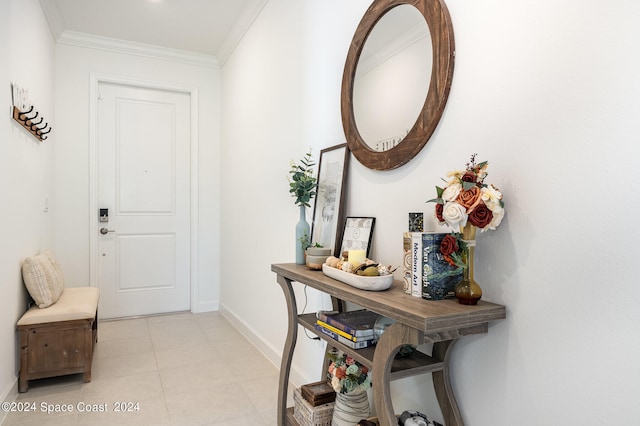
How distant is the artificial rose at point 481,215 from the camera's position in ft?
3.44

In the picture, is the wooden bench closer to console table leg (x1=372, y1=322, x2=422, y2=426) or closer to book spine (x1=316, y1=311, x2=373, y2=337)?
book spine (x1=316, y1=311, x2=373, y2=337)

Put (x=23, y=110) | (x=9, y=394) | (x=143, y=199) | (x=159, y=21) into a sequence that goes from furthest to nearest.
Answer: (x=143, y=199) < (x=159, y=21) < (x=23, y=110) < (x=9, y=394)

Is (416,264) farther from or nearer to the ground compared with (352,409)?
farther from the ground

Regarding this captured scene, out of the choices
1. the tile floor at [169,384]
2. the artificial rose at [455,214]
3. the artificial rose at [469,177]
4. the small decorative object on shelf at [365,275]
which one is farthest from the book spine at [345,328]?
the tile floor at [169,384]

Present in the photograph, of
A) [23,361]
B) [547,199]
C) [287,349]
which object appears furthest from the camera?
[23,361]

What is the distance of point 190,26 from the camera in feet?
11.9

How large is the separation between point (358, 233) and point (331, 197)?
0.33m

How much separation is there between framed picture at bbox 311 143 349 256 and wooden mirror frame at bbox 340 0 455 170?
0.57 ft

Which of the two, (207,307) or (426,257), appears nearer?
(426,257)

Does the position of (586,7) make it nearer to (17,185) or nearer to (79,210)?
(17,185)

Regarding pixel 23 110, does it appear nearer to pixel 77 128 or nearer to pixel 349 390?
pixel 77 128

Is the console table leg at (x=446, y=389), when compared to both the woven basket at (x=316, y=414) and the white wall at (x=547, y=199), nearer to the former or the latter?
the white wall at (x=547, y=199)

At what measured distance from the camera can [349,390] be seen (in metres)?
1.57

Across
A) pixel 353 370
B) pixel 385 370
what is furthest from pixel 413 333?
pixel 353 370
